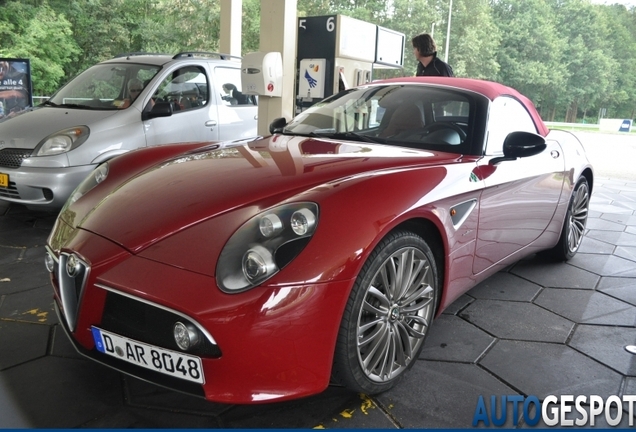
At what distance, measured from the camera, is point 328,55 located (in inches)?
285

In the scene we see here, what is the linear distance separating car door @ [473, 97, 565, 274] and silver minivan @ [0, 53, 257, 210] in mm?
3131

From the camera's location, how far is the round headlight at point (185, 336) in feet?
5.08

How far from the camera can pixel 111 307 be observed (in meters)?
1.65

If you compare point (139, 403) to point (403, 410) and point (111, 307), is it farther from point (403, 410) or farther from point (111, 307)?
point (403, 410)

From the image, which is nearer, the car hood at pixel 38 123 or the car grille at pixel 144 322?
the car grille at pixel 144 322

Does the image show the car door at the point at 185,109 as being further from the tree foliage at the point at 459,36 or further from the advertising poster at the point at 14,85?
the tree foliage at the point at 459,36

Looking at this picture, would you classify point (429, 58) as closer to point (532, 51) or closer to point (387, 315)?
point (387, 315)

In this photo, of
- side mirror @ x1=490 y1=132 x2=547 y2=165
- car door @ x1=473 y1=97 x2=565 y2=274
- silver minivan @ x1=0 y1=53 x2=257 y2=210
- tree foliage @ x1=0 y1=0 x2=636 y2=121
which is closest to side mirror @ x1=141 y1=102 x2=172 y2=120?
silver minivan @ x1=0 y1=53 x2=257 y2=210

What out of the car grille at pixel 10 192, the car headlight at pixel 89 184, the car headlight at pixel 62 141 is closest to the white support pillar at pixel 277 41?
the car headlight at pixel 62 141

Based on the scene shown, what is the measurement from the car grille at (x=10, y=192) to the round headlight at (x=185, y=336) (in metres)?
3.28

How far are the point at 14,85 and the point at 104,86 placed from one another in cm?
387

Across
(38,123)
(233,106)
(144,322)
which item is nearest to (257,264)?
(144,322)

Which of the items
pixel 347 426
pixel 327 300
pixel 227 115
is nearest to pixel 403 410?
pixel 347 426

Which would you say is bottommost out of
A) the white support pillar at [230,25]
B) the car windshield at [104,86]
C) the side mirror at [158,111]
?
the side mirror at [158,111]
